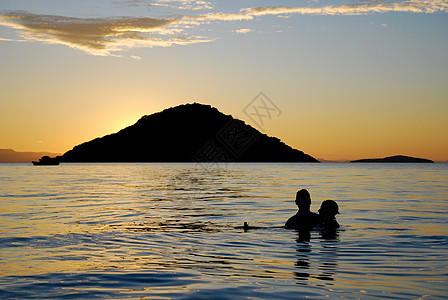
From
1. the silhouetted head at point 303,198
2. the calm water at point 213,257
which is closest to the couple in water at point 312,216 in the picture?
the silhouetted head at point 303,198

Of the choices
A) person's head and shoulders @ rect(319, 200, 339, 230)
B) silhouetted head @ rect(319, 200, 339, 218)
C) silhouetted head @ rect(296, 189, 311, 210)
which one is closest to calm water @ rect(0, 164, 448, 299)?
person's head and shoulders @ rect(319, 200, 339, 230)

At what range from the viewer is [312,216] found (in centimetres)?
1730

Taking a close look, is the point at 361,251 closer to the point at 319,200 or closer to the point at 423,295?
the point at 423,295

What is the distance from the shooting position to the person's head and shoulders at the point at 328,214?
16.9m

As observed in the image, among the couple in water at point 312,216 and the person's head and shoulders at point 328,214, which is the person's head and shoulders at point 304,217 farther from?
the person's head and shoulders at point 328,214

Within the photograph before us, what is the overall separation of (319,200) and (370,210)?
6.97 meters

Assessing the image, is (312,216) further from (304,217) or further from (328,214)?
(328,214)

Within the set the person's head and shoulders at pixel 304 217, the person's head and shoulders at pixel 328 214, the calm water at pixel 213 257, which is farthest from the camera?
the person's head and shoulders at pixel 328 214

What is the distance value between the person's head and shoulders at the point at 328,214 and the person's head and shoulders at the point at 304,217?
0.81ft

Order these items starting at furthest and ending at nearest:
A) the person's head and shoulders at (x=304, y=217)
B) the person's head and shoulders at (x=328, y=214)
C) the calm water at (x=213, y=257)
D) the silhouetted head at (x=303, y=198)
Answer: the person's head and shoulders at (x=328, y=214), the person's head and shoulders at (x=304, y=217), the silhouetted head at (x=303, y=198), the calm water at (x=213, y=257)

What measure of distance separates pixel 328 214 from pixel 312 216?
25.2 inches

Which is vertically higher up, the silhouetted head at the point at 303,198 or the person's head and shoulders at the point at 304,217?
the silhouetted head at the point at 303,198

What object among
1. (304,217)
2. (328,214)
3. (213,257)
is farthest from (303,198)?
(213,257)

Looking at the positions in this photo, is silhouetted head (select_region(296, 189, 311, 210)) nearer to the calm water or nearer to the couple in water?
the couple in water
